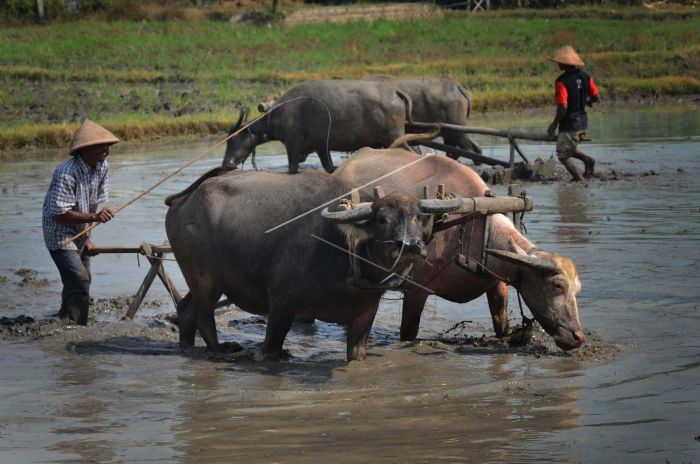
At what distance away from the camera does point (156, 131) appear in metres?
19.5

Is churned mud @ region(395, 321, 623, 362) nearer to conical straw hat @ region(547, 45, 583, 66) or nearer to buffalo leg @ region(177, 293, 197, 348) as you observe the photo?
buffalo leg @ region(177, 293, 197, 348)

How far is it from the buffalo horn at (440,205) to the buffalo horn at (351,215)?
0.28 meters

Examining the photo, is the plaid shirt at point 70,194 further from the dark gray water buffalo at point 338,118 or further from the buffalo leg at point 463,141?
the buffalo leg at point 463,141

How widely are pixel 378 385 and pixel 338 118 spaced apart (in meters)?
8.20

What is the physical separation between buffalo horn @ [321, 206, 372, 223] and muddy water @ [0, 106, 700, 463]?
0.90m

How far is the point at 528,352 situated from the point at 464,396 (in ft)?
3.69

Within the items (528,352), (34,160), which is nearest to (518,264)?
(528,352)

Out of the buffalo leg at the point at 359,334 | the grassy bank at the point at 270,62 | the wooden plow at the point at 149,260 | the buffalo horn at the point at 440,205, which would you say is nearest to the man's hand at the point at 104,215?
the wooden plow at the point at 149,260

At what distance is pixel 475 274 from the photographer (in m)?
6.94

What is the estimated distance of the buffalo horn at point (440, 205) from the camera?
6.01 m

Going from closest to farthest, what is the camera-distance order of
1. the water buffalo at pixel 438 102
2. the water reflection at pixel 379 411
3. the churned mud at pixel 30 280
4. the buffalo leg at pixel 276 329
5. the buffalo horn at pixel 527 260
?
the water reflection at pixel 379 411, the buffalo leg at pixel 276 329, the buffalo horn at pixel 527 260, the churned mud at pixel 30 280, the water buffalo at pixel 438 102

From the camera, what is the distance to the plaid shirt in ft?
24.0

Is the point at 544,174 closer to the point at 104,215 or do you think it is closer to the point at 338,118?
the point at 338,118

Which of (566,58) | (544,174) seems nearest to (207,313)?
(566,58)
